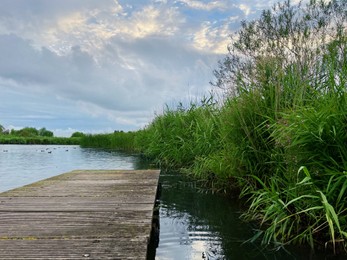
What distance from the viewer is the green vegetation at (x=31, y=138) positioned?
4764cm

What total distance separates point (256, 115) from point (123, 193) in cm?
197

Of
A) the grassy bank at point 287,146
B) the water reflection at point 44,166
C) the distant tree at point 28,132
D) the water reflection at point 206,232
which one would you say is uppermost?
the distant tree at point 28,132

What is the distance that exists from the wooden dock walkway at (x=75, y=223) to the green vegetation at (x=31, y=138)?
46.2m

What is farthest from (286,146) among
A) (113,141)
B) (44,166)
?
(113,141)

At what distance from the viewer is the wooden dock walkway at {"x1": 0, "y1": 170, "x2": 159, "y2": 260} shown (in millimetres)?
1865

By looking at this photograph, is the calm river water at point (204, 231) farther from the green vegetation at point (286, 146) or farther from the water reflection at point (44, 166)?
the water reflection at point (44, 166)

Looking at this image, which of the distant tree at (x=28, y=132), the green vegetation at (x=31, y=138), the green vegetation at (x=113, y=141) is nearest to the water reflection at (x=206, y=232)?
the green vegetation at (x=113, y=141)

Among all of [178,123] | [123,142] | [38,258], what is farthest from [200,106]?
[123,142]

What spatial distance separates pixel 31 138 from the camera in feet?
164

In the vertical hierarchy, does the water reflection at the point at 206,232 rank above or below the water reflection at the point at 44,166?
below

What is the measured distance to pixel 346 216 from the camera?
7.80ft

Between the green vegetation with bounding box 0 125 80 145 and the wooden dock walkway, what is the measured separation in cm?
4620

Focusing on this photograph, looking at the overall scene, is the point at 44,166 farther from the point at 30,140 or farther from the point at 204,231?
the point at 30,140

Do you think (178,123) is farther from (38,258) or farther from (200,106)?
(38,258)
